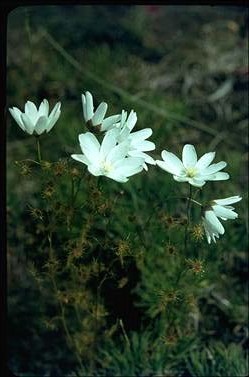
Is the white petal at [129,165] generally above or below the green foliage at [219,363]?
above

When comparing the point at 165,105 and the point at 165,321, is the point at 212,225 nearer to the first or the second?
the point at 165,321

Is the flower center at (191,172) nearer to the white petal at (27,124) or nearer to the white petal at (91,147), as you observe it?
the white petal at (91,147)

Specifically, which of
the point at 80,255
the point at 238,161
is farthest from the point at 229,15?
the point at 80,255

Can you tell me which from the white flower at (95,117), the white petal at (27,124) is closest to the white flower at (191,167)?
the white flower at (95,117)

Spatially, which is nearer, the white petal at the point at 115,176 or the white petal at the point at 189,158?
the white petal at the point at 115,176

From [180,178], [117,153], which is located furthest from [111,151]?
[180,178]

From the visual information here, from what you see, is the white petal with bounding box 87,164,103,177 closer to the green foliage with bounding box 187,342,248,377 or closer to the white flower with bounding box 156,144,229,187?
the white flower with bounding box 156,144,229,187

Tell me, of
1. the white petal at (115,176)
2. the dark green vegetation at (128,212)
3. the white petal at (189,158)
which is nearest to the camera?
the white petal at (115,176)

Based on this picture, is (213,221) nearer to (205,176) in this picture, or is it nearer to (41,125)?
(205,176)
